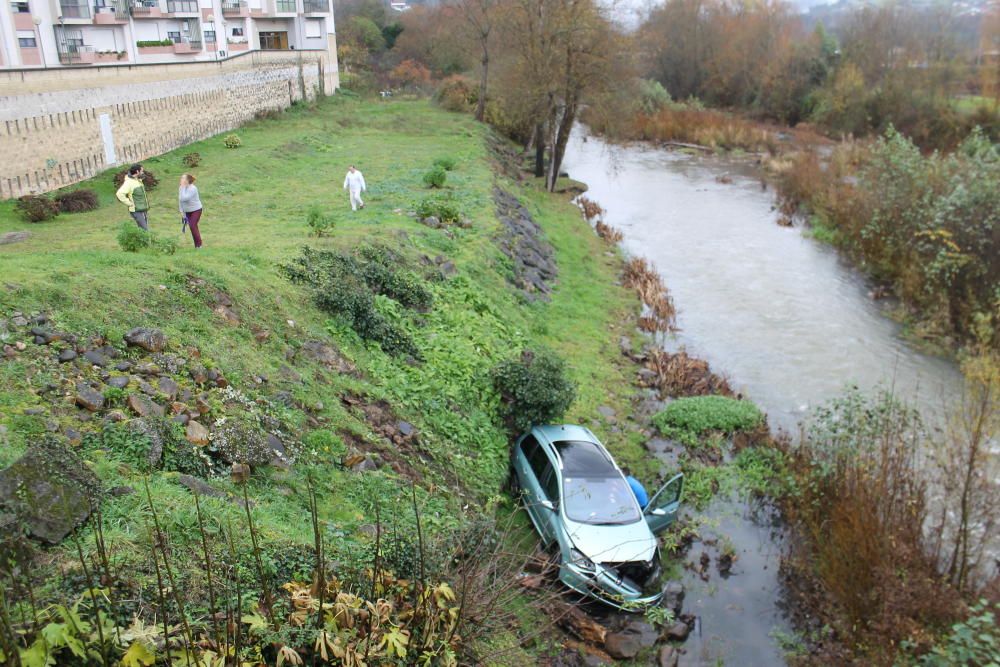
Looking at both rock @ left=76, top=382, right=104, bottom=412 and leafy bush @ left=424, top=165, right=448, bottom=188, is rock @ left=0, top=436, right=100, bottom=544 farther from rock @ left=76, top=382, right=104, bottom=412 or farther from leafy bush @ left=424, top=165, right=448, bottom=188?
leafy bush @ left=424, top=165, right=448, bottom=188

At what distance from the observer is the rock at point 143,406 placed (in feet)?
26.3

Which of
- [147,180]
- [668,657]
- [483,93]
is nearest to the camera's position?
[668,657]

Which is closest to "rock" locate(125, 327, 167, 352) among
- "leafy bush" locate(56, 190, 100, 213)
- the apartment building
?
"leafy bush" locate(56, 190, 100, 213)

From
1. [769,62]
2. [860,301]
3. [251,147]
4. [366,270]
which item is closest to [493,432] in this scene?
[366,270]

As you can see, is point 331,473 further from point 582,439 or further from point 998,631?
point 998,631

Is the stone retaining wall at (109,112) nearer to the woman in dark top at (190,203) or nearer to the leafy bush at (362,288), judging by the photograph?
→ the woman in dark top at (190,203)

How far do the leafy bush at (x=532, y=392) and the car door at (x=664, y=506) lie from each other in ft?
7.37

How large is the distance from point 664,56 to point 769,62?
362 inches

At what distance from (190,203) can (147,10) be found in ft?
113

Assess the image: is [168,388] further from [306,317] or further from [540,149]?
[540,149]

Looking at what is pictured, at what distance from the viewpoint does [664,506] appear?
35.0ft

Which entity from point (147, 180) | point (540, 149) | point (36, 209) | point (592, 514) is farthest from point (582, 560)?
point (540, 149)

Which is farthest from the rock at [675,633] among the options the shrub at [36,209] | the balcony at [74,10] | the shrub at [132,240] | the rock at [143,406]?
the balcony at [74,10]

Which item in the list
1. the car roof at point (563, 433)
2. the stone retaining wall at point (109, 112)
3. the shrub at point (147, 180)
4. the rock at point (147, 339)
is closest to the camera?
the rock at point (147, 339)
